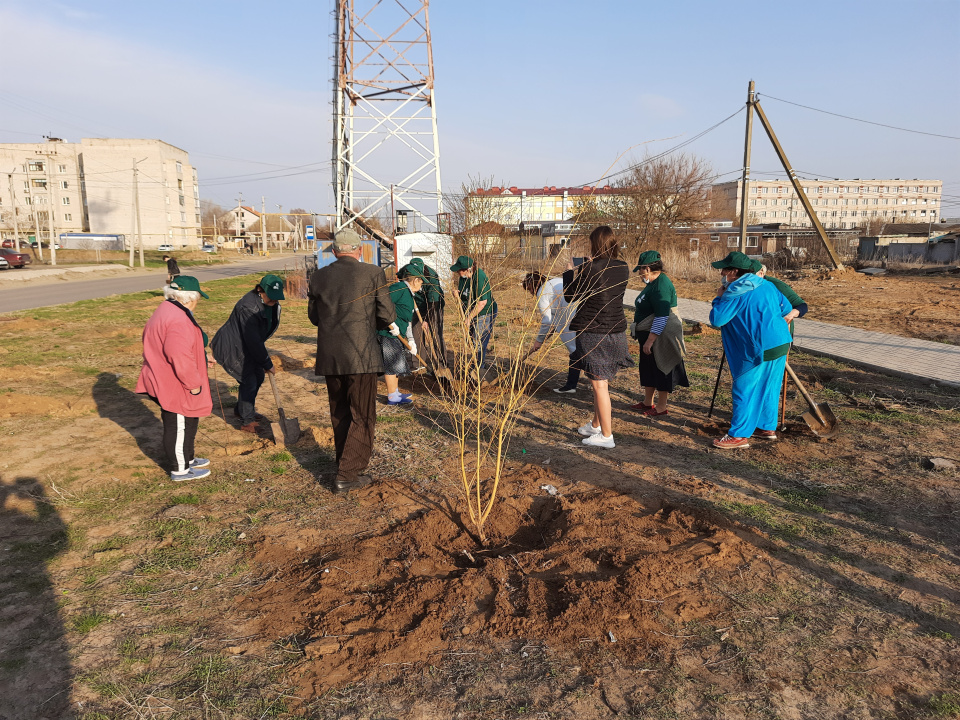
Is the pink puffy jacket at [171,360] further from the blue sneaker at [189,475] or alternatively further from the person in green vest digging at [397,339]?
the person in green vest digging at [397,339]

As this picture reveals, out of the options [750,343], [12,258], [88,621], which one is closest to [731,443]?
[750,343]

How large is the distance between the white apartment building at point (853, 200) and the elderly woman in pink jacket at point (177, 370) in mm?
110674

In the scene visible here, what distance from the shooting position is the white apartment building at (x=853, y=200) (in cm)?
10194

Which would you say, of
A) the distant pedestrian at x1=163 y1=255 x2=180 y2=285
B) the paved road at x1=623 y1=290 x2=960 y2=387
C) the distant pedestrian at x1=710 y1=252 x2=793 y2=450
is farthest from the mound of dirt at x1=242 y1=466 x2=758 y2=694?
the paved road at x1=623 y1=290 x2=960 y2=387

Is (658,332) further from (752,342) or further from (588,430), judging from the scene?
(588,430)

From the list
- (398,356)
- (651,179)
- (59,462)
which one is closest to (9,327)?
(59,462)

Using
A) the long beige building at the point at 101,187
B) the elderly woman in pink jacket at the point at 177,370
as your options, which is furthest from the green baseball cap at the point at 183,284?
the long beige building at the point at 101,187

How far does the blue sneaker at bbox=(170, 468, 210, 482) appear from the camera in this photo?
14.4 ft

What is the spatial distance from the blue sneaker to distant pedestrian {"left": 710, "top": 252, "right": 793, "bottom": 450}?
4188 mm

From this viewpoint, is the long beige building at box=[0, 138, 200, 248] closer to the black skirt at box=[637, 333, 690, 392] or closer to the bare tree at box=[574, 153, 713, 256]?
the bare tree at box=[574, 153, 713, 256]

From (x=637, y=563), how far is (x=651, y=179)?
30524mm

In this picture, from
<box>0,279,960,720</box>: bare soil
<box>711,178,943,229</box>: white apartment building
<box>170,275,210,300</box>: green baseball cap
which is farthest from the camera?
<box>711,178,943,229</box>: white apartment building

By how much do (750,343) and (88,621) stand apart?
4761 mm

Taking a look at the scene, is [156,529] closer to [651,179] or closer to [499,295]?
[499,295]
